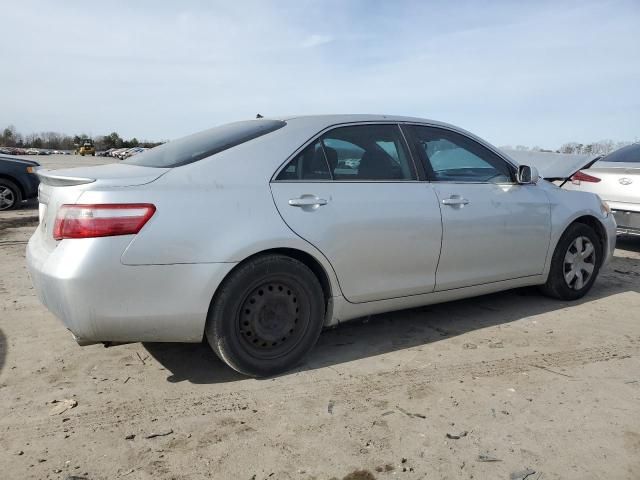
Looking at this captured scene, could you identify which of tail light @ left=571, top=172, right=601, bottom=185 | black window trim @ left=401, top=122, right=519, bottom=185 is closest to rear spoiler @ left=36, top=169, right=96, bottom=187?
black window trim @ left=401, top=122, right=519, bottom=185

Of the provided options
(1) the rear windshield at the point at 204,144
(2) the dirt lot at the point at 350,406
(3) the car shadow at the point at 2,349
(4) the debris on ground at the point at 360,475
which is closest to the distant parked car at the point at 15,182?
(2) the dirt lot at the point at 350,406

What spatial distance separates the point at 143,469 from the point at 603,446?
2138 millimetres

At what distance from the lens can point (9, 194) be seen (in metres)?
10.8

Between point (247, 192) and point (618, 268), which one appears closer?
point (247, 192)

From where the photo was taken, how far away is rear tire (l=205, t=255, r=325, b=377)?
3051 millimetres

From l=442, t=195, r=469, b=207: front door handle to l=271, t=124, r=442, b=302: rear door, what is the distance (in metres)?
0.11

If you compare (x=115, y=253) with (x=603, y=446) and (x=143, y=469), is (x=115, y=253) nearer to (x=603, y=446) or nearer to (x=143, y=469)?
(x=143, y=469)

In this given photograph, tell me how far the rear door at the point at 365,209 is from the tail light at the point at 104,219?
801 millimetres

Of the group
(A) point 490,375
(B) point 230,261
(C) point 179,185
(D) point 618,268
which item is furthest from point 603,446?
(D) point 618,268

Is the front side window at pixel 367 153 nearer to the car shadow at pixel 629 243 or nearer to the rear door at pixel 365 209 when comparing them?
the rear door at pixel 365 209

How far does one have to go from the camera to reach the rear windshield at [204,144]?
3258mm

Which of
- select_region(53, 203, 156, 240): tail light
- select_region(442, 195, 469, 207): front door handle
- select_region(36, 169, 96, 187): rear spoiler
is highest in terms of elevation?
select_region(36, 169, 96, 187): rear spoiler

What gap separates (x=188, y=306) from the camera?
295 cm

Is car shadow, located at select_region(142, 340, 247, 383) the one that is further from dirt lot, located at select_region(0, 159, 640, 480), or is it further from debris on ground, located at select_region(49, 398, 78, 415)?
debris on ground, located at select_region(49, 398, 78, 415)
